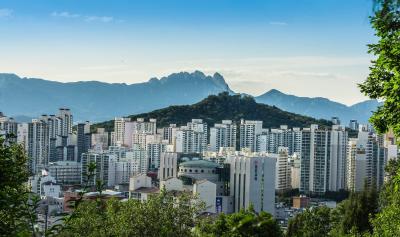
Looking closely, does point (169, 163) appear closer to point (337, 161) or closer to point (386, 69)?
point (337, 161)

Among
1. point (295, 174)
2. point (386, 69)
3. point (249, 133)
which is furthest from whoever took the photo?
point (249, 133)

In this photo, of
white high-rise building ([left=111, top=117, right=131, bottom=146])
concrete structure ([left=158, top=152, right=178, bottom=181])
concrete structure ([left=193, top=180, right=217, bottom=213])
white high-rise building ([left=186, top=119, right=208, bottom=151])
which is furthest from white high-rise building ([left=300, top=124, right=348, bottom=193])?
white high-rise building ([left=111, top=117, right=131, bottom=146])

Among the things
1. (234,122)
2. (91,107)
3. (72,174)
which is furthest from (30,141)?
(91,107)

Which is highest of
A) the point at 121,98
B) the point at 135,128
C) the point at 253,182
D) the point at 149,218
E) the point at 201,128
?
the point at 121,98

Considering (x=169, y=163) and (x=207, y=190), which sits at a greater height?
(x=169, y=163)

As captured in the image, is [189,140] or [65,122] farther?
[65,122]

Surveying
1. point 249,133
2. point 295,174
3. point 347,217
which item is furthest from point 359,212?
point 249,133

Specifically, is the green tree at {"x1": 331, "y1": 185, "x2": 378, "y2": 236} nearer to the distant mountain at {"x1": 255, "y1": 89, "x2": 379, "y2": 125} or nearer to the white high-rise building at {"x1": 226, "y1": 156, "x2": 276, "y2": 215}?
the white high-rise building at {"x1": 226, "y1": 156, "x2": 276, "y2": 215}
